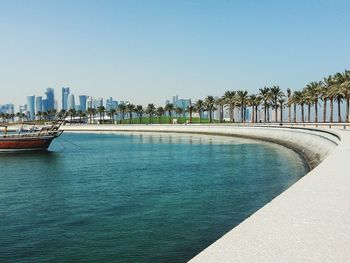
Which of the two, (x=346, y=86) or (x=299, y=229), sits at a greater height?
(x=346, y=86)

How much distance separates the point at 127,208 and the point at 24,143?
5290 centimetres

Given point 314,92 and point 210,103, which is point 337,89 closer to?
point 314,92

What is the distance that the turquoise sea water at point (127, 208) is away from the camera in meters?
14.9

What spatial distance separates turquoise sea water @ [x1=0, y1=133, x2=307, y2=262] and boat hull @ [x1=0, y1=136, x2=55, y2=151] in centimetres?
2926

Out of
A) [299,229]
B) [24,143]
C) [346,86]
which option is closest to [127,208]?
[299,229]

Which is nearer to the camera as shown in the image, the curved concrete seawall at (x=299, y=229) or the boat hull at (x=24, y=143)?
the curved concrete seawall at (x=299, y=229)

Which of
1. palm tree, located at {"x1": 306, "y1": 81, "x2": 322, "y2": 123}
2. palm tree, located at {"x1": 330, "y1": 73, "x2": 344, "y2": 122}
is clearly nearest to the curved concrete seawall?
palm tree, located at {"x1": 330, "y1": 73, "x2": 344, "y2": 122}

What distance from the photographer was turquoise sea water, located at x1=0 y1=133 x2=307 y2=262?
14859 mm

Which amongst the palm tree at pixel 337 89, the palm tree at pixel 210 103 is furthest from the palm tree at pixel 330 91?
the palm tree at pixel 210 103

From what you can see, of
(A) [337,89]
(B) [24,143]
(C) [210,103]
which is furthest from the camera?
(C) [210,103]

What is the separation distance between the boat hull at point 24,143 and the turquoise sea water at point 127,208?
29.3 meters

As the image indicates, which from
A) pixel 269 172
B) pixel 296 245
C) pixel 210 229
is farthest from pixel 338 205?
pixel 269 172

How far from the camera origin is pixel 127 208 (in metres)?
22.1

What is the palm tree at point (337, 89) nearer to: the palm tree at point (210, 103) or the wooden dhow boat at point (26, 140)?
the wooden dhow boat at point (26, 140)
